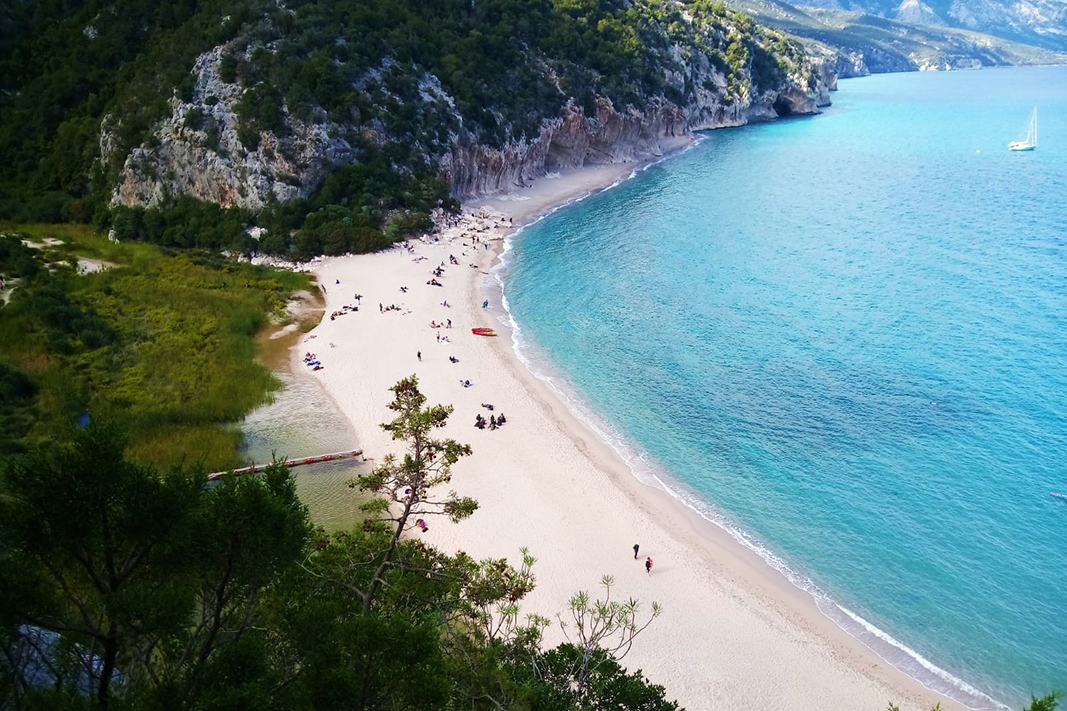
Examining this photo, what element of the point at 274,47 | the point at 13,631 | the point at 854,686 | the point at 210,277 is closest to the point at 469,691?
the point at 13,631

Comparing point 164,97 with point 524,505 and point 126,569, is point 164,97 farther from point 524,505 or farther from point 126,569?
point 126,569

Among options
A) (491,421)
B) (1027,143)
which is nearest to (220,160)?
(491,421)

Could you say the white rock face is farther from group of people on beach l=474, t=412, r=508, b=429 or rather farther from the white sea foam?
group of people on beach l=474, t=412, r=508, b=429

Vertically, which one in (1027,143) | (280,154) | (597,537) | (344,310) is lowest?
(597,537)

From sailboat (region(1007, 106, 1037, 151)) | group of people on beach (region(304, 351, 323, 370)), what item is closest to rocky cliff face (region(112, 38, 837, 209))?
group of people on beach (region(304, 351, 323, 370))

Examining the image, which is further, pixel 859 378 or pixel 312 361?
pixel 312 361

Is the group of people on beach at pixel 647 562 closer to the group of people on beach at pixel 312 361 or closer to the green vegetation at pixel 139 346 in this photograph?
the green vegetation at pixel 139 346

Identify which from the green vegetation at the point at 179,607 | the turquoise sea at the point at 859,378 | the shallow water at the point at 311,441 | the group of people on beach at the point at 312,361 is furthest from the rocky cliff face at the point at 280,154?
the green vegetation at the point at 179,607

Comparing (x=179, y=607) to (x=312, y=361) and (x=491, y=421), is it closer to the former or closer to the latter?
(x=491, y=421)

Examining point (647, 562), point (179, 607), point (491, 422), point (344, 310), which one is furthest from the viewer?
point (344, 310)
